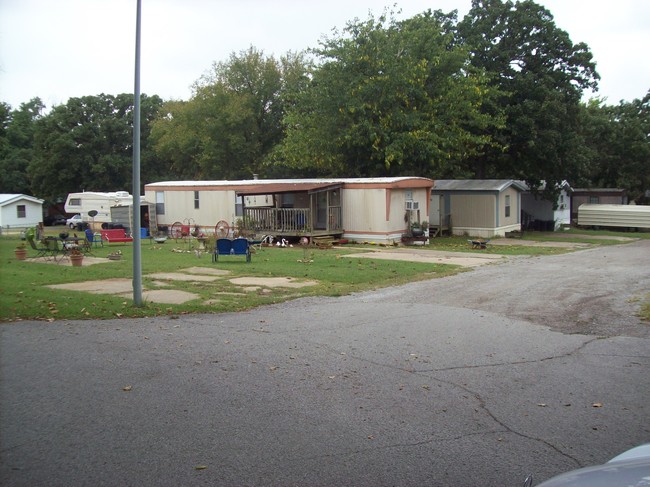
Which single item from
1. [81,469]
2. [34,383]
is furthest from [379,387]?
[34,383]

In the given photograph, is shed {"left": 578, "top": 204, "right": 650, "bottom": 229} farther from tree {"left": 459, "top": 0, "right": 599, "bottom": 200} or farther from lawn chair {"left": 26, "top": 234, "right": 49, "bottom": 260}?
lawn chair {"left": 26, "top": 234, "right": 49, "bottom": 260}

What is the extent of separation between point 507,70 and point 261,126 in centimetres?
2015

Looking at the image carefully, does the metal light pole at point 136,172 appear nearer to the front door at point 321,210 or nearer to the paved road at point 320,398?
the paved road at point 320,398

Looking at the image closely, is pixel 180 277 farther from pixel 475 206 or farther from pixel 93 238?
pixel 475 206

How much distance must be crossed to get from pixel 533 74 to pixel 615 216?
538 inches

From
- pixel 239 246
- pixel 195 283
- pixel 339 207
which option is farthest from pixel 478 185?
pixel 195 283

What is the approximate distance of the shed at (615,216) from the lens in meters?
41.1

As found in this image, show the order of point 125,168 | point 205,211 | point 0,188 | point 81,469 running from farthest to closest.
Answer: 1. point 0,188
2. point 125,168
3. point 205,211
4. point 81,469

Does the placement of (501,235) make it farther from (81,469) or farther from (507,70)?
(81,469)

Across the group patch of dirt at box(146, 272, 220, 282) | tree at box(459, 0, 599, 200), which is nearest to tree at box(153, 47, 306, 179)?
tree at box(459, 0, 599, 200)

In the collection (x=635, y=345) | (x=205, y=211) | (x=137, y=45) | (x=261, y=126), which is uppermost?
(x=261, y=126)

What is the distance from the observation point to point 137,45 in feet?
34.8

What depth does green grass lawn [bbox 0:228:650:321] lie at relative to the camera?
35.1 feet

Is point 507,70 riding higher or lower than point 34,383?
higher
